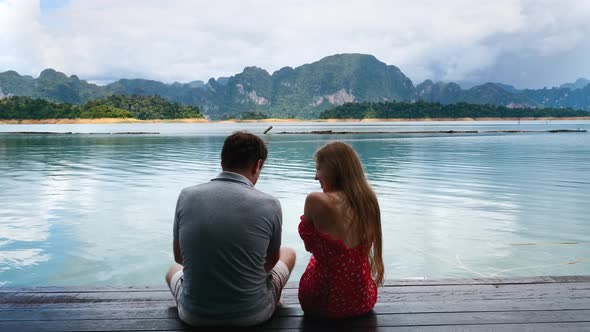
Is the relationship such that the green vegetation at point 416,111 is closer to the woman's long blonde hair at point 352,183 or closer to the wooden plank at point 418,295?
the wooden plank at point 418,295

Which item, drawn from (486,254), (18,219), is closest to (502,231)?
(486,254)

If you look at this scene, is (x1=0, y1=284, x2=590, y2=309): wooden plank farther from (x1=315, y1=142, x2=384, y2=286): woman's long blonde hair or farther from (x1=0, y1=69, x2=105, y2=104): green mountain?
(x1=0, y1=69, x2=105, y2=104): green mountain

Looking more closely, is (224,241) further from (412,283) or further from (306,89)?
(306,89)

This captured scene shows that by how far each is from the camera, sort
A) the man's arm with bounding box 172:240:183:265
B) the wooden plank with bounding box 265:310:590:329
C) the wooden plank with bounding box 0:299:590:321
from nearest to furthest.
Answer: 1. the man's arm with bounding box 172:240:183:265
2. the wooden plank with bounding box 265:310:590:329
3. the wooden plank with bounding box 0:299:590:321

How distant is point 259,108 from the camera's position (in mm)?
152375

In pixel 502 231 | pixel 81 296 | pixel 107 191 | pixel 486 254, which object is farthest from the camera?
pixel 107 191

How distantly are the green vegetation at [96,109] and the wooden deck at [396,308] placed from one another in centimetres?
9123

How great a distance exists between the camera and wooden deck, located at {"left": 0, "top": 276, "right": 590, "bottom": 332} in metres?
2.50

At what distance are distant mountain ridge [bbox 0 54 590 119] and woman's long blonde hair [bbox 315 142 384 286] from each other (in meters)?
145

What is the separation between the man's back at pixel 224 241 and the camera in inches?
86.4

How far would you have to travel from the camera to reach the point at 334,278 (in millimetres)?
2498

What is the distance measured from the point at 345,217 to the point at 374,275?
45 centimetres

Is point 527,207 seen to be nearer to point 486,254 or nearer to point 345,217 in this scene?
point 486,254

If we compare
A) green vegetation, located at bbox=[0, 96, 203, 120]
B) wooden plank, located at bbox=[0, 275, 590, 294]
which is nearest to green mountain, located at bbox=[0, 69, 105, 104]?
green vegetation, located at bbox=[0, 96, 203, 120]
